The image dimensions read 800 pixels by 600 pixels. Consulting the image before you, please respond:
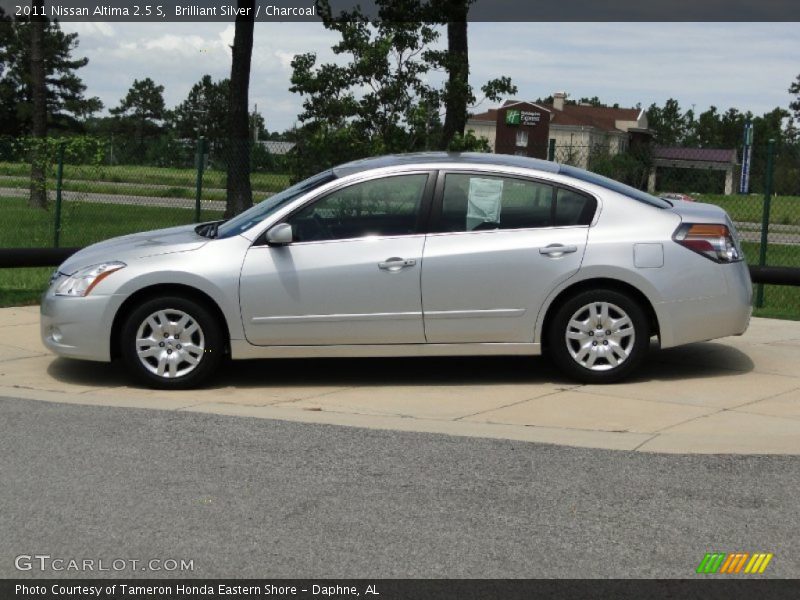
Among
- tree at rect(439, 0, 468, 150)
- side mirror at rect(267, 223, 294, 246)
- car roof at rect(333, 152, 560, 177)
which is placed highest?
tree at rect(439, 0, 468, 150)

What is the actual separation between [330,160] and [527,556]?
1044 cm

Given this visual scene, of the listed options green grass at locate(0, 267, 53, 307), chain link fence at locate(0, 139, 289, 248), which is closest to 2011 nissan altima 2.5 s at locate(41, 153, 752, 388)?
green grass at locate(0, 267, 53, 307)

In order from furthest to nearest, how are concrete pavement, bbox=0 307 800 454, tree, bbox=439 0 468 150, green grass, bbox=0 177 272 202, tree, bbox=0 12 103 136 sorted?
tree, bbox=0 12 103 136, green grass, bbox=0 177 272 202, tree, bbox=439 0 468 150, concrete pavement, bbox=0 307 800 454

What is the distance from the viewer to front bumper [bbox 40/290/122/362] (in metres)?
8.12

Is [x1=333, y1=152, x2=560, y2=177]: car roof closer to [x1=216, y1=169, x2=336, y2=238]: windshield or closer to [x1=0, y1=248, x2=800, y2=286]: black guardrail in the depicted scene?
[x1=216, y1=169, x2=336, y2=238]: windshield

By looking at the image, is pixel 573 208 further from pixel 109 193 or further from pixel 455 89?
pixel 109 193

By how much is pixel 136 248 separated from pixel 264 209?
3.22ft

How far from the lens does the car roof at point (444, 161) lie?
336 inches

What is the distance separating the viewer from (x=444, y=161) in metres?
8.53

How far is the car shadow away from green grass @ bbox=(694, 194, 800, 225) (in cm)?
452

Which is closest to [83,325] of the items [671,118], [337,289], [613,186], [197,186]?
[337,289]

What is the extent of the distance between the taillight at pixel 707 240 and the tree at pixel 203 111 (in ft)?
301

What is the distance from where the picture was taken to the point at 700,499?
557cm
